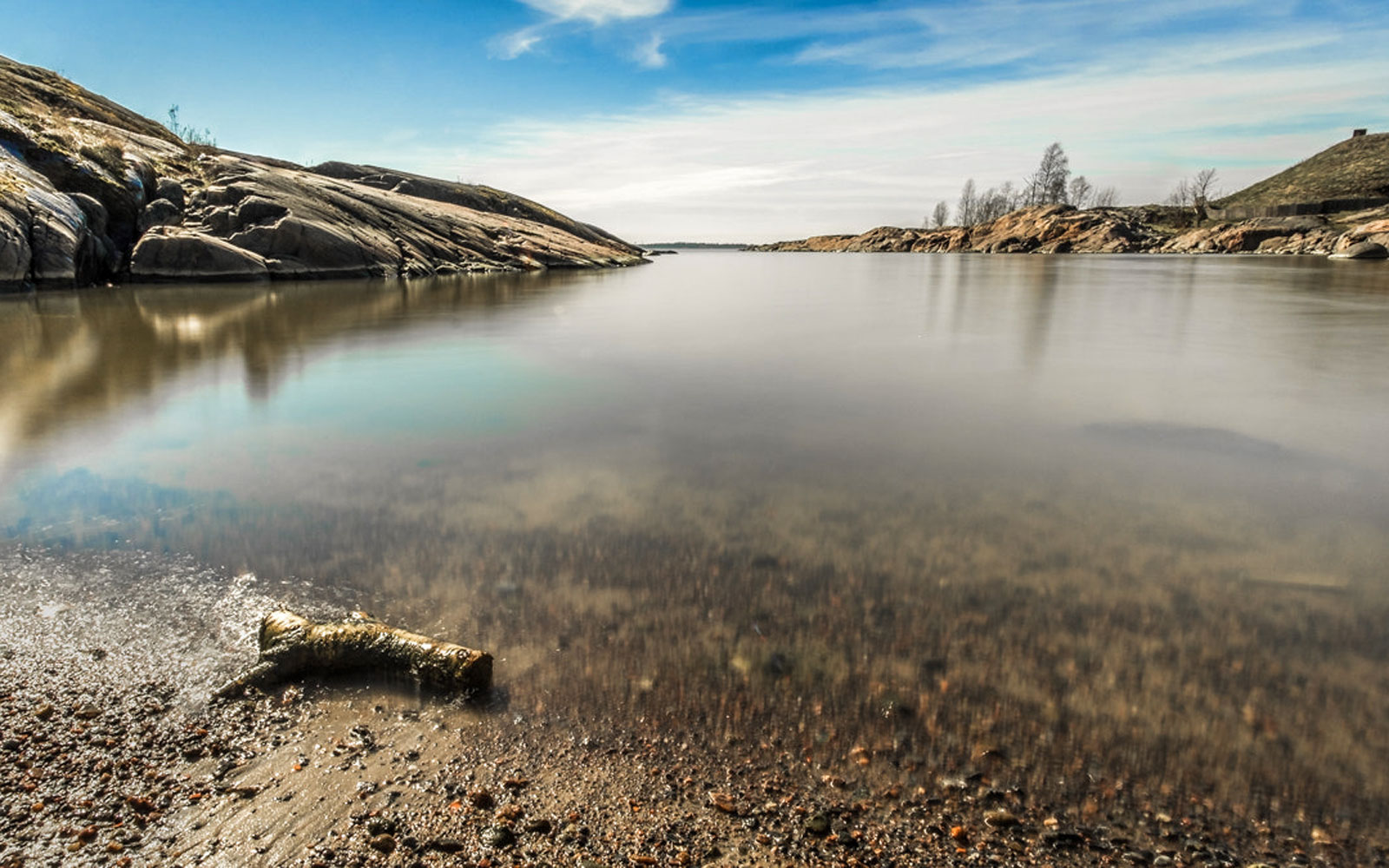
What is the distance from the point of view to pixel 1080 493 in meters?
7.50

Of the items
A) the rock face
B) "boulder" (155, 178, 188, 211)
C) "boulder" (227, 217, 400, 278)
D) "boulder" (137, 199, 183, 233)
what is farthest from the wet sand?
"boulder" (155, 178, 188, 211)

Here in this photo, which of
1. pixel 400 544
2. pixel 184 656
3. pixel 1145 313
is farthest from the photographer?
pixel 1145 313

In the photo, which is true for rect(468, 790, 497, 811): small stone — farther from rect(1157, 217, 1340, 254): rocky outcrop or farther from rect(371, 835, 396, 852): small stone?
rect(1157, 217, 1340, 254): rocky outcrop

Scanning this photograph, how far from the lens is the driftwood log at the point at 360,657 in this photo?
4148 millimetres

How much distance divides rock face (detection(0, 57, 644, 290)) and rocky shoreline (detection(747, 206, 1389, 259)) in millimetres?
92281

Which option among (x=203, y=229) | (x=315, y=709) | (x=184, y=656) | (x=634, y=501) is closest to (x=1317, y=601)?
(x=634, y=501)

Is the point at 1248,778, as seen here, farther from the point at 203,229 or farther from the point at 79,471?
the point at 203,229

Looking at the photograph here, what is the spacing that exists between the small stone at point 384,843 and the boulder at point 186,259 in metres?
46.2

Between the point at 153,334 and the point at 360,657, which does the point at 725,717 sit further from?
the point at 153,334

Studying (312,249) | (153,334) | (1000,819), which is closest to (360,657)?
(1000,819)

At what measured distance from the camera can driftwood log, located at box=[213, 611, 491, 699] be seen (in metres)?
4.15

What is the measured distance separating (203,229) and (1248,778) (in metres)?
53.5

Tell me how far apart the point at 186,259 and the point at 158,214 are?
568 cm

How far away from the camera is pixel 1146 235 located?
107 m
